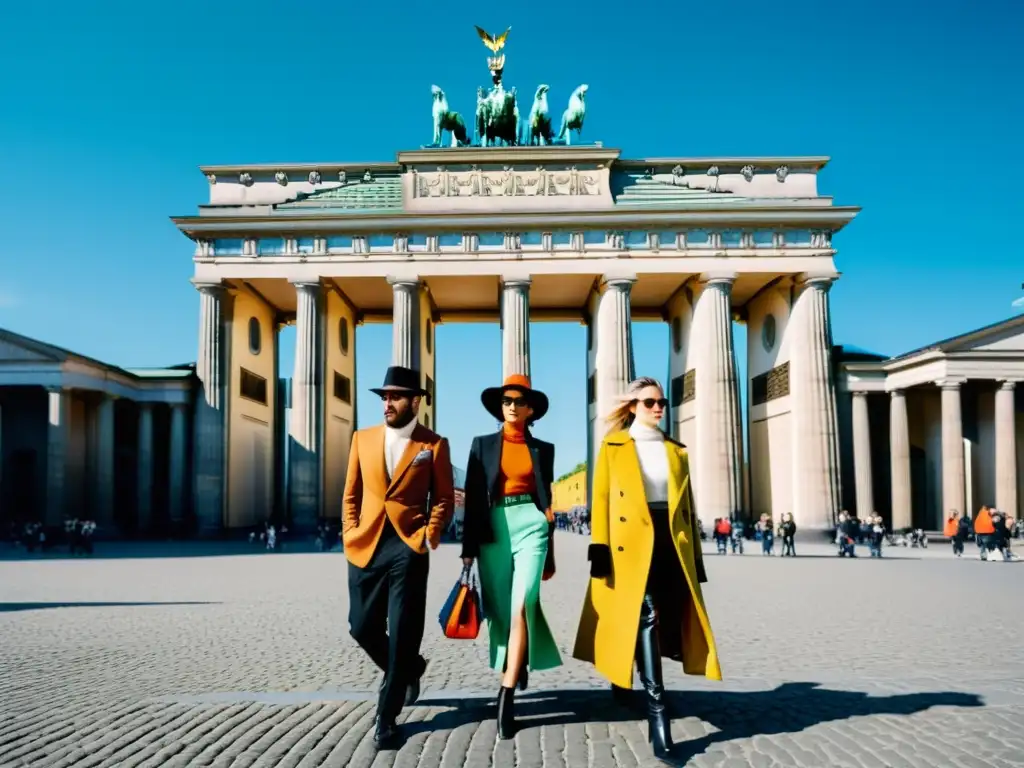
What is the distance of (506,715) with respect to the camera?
5613mm

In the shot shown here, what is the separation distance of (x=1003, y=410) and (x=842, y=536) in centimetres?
1185

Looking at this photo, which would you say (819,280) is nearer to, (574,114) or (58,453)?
(574,114)

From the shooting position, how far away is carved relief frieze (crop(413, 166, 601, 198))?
136ft

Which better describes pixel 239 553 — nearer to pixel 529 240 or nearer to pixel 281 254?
pixel 281 254

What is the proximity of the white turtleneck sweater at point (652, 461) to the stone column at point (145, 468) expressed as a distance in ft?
126

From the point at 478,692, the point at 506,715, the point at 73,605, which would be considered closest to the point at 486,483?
the point at 506,715

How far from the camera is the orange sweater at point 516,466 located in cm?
598

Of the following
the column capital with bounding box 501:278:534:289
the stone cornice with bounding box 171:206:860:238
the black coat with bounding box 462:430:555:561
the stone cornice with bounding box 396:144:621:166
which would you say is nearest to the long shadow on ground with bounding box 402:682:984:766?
the black coat with bounding box 462:430:555:561

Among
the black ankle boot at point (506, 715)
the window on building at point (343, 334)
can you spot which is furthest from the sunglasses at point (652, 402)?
the window on building at point (343, 334)

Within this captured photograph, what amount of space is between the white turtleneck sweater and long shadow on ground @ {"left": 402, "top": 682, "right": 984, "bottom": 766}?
154 centimetres

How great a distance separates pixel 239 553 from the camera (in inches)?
1239

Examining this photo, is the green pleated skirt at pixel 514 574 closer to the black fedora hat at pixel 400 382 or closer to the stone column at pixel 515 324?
the black fedora hat at pixel 400 382

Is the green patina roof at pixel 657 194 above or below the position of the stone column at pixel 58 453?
above

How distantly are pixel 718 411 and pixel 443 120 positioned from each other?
19458 millimetres
